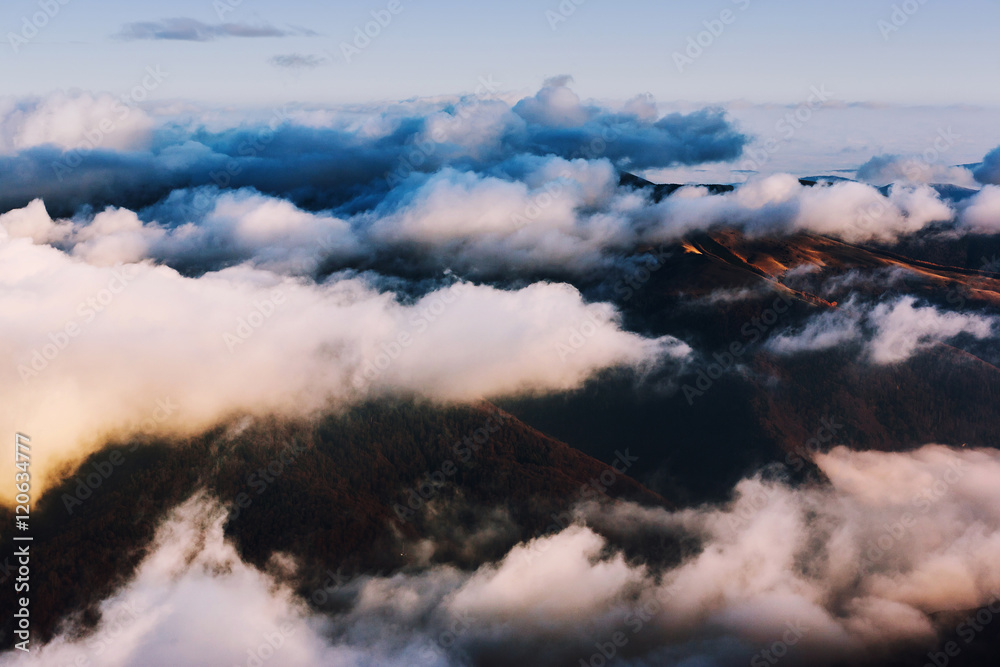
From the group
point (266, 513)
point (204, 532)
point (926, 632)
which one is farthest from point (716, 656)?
point (204, 532)

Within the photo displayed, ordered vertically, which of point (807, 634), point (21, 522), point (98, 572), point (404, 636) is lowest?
point (807, 634)

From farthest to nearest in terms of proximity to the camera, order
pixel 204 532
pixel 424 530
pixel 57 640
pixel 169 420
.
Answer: pixel 424 530 → pixel 169 420 → pixel 204 532 → pixel 57 640

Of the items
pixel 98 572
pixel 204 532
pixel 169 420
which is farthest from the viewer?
pixel 169 420

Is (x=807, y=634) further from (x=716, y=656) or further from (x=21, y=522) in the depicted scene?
(x=21, y=522)

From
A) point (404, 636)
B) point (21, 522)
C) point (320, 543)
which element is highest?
point (21, 522)

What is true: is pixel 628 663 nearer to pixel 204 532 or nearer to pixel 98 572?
pixel 204 532

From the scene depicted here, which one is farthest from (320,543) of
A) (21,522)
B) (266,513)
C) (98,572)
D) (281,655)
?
(21,522)

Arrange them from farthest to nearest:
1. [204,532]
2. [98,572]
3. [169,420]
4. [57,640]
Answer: [169,420]
[204,532]
[98,572]
[57,640]

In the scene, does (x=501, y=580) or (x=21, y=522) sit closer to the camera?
(x=21, y=522)

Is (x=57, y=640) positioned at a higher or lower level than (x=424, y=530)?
higher
